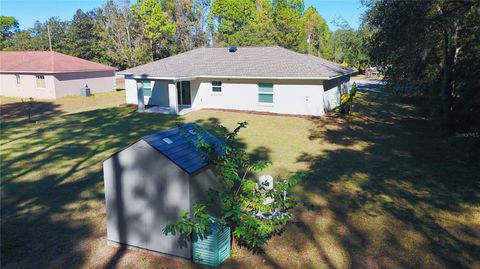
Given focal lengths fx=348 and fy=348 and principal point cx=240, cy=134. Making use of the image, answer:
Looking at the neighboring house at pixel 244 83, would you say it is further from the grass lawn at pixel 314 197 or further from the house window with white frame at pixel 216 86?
the grass lawn at pixel 314 197

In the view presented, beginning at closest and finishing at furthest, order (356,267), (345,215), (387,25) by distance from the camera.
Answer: (356,267) < (345,215) < (387,25)

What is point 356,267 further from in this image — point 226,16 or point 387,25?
point 226,16

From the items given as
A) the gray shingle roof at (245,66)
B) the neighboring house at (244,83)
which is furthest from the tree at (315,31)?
the neighboring house at (244,83)

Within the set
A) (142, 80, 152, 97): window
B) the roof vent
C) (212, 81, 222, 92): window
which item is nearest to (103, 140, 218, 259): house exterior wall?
the roof vent

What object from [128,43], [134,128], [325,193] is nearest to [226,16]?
[128,43]

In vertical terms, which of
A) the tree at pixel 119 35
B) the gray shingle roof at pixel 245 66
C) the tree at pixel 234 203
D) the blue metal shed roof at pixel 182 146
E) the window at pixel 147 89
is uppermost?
the tree at pixel 119 35

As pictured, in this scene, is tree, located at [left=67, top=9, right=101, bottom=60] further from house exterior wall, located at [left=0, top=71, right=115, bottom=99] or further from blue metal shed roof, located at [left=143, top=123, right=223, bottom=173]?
blue metal shed roof, located at [left=143, top=123, right=223, bottom=173]

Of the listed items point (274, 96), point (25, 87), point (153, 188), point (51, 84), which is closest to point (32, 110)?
point (51, 84)
